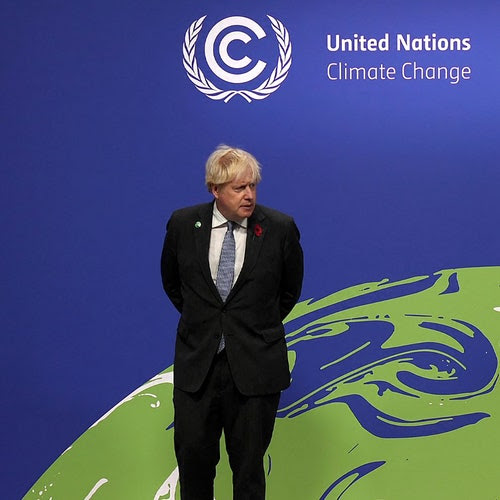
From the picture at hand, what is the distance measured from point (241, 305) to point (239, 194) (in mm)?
351

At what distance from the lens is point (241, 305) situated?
8.82ft

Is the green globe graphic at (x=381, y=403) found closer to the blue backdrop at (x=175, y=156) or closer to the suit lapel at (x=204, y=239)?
the blue backdrop at (x=175, y=156)

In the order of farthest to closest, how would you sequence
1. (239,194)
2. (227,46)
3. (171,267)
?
(227,46), (171,267), (239,194)

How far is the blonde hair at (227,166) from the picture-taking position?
264 cm

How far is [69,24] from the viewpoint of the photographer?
11.2 ft

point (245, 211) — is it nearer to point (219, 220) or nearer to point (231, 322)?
point (219, 220)

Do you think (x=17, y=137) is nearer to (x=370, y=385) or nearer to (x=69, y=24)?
(x=69, y=24)

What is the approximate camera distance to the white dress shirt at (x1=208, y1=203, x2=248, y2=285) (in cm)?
272

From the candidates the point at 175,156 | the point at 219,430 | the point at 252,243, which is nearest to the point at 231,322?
the point at 252,243

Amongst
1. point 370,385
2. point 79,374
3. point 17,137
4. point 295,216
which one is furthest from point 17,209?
point 370,385

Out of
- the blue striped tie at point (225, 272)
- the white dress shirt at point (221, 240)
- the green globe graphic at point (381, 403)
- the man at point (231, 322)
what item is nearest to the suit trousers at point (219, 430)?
the man at point (231, 322)

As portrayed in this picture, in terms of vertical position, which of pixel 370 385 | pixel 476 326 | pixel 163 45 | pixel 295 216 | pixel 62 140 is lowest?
pixel 370 385

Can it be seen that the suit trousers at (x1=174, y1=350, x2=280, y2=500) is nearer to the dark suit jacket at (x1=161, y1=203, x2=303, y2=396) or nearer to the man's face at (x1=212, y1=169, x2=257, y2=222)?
the dark suit jacket at (x1=161, y1=203, x2=303, y2=396)

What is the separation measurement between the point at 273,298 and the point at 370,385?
0.90m
